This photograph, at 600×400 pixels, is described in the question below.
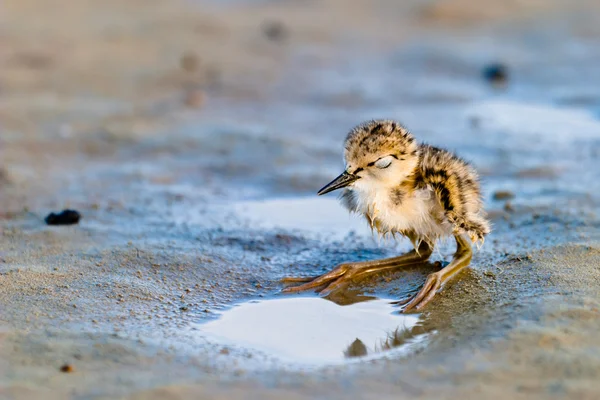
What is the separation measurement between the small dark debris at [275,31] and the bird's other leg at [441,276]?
6.03 meters

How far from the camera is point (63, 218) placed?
16.5 ft

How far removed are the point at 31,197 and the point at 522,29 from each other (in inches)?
275

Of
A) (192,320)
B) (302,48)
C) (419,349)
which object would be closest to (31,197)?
(192,320)

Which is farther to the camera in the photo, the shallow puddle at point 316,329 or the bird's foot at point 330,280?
the bird's foot at point 330,280

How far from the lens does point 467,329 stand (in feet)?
11.5

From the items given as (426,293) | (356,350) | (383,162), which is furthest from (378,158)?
(356,350)

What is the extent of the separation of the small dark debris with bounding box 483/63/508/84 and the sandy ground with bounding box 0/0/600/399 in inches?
6.2

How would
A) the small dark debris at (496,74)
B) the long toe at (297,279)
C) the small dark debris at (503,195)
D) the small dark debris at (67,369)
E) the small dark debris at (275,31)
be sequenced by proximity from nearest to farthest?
the small dark debris at (67,369) → the long toe at (297,279) → the small dark debris at (503,195) → the small dark debris at (496,74) → the small dark debris at (275,31)

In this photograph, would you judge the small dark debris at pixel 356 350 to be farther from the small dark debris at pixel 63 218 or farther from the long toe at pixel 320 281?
the small dark debris at pixel 63 218

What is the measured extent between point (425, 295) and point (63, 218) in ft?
7.66

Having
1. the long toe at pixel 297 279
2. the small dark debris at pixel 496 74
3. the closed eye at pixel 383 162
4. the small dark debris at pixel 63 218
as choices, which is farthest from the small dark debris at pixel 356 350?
the small dark debris at pixel 496 74

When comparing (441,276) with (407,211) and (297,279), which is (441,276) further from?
(297,279)

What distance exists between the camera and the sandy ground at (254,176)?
320 cm

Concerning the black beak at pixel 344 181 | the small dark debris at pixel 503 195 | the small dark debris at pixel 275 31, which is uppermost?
the small dark debris at pixel 275 31
